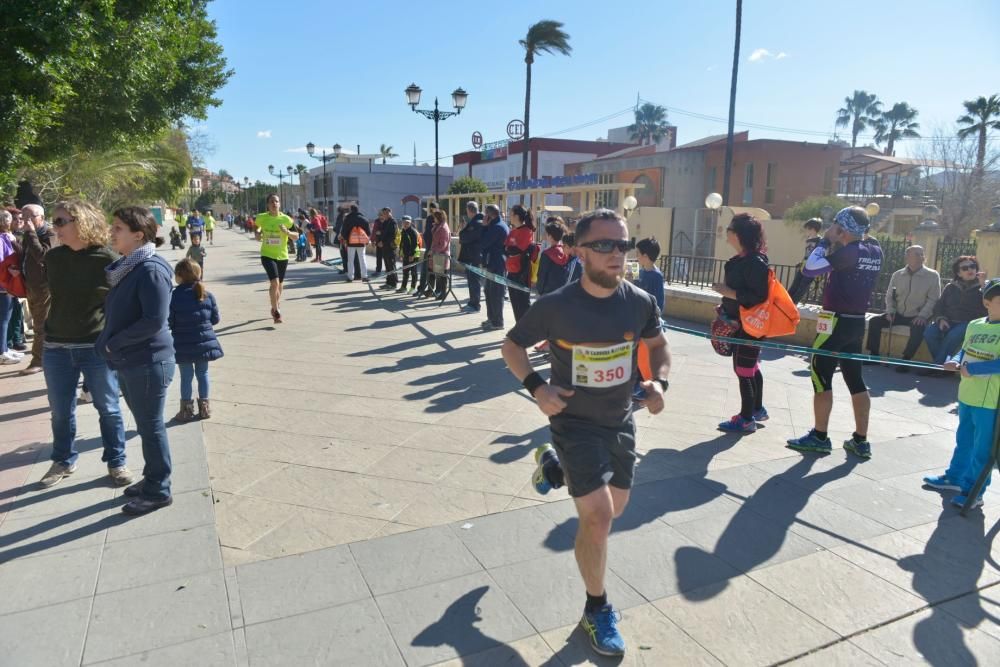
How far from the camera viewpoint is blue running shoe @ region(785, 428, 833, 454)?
15.5 ft

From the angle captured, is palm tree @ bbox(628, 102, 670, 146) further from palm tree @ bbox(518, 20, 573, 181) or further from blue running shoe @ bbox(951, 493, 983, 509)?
blue running shoe @ bbox(951, 493, 983, 509)

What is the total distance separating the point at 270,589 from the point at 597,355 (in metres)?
1.83

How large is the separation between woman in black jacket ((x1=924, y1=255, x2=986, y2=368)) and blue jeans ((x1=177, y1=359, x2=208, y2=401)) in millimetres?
7674

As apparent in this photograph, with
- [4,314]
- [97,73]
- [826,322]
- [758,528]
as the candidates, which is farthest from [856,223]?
[97,73]

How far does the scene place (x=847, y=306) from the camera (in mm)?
4504

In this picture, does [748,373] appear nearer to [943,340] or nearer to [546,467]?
[546,467]

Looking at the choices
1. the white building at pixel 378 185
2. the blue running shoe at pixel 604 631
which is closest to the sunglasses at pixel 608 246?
the blue running shoe at pixel 604 631

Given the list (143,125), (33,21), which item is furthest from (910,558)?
(143,125)

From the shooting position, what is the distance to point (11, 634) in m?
2.60

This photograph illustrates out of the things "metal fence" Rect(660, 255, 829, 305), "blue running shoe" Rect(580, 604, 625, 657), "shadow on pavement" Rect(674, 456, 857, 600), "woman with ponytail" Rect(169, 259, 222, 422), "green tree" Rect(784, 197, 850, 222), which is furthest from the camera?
"green tree" Rect(784, 197, 850, 222)

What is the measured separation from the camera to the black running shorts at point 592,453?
8.21 ft

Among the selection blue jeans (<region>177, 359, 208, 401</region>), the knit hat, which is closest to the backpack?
the knit hat

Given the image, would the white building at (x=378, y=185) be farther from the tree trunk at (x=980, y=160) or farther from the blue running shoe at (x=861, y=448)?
the blue running shoe at (x=861, y=448)

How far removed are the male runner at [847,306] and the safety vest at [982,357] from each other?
0.66 meters
